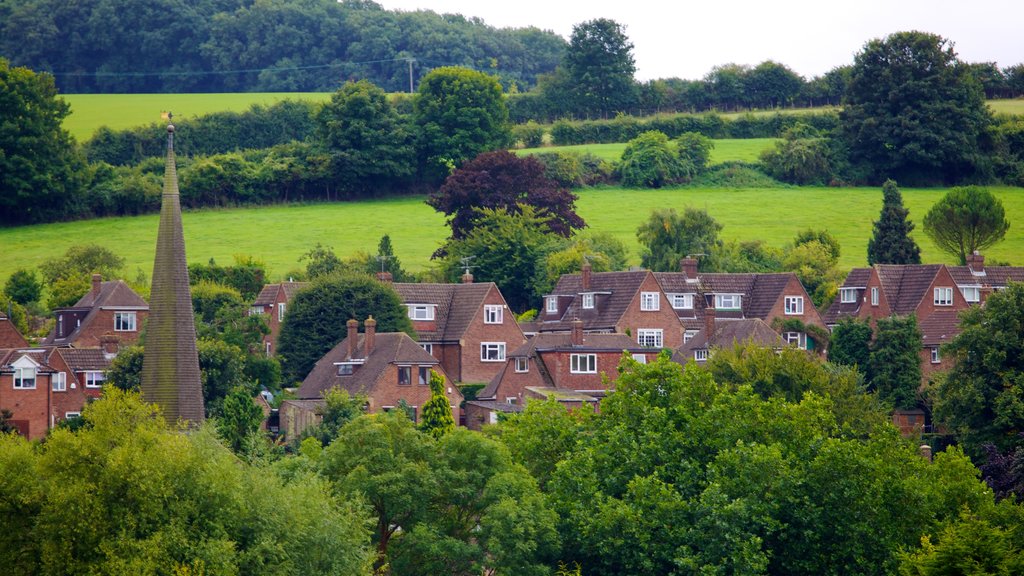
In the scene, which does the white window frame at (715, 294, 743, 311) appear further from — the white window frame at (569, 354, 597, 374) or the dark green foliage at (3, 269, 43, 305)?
the dark green foliage at (3, 269, 43, 305)

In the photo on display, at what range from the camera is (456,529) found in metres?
57.8

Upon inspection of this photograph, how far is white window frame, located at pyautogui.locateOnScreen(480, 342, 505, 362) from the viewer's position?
3752 inches

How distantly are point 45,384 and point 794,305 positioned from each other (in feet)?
134

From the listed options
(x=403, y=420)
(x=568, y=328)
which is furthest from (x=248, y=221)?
(x=403, y=420)

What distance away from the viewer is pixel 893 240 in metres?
112

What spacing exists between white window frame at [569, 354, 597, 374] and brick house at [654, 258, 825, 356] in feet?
29.4

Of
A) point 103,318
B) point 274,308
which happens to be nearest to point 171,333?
point 103,318

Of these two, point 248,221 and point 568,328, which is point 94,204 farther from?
point 568,328

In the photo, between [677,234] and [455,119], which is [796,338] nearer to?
[677,234]

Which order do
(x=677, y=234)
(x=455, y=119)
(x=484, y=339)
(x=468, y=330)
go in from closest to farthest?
(x=468, y=330), (x=484, y=339), (x=677, y=234), (x=455, y=119)

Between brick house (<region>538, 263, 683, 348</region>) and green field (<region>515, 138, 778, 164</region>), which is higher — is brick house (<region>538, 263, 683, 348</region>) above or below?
below

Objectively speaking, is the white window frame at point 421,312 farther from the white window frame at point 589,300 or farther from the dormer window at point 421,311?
the white window frame at point 589,300

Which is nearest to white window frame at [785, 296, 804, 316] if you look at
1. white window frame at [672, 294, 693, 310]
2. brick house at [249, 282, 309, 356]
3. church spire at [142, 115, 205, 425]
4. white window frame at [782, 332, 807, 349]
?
white window frame at [782, 332, 807, 349]

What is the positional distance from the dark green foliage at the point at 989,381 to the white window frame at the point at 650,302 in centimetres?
2314
